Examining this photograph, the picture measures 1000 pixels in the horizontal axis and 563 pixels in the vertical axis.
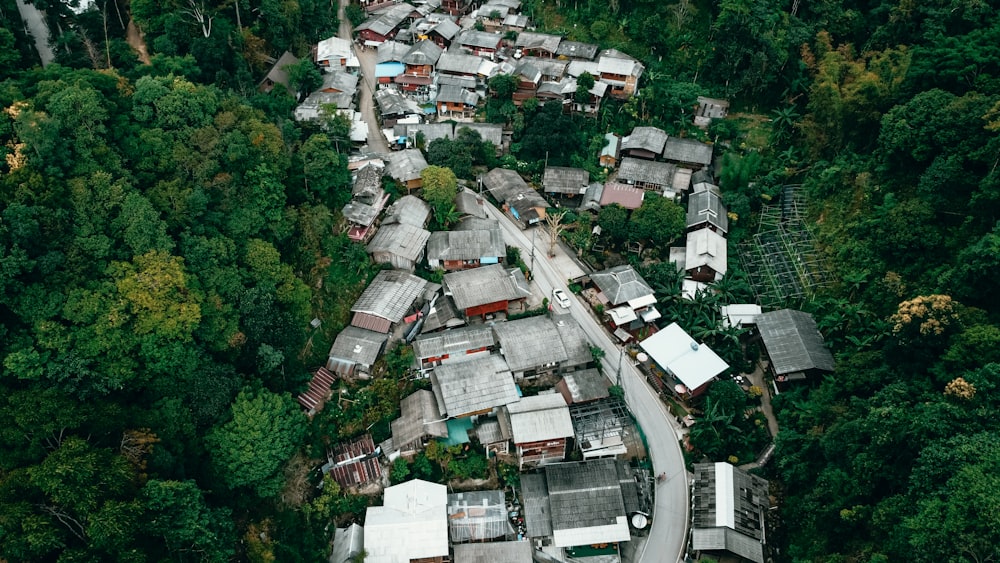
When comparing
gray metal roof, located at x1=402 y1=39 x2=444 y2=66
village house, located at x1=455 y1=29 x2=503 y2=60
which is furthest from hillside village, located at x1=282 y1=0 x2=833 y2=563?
village house, located at x1=455 y1=29 x2=503 y2=60

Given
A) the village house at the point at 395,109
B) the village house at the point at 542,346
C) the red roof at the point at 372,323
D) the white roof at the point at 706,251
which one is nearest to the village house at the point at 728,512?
the village house at the point at 542,346

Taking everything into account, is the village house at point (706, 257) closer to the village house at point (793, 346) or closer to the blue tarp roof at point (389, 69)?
the village house at point (793, 346)

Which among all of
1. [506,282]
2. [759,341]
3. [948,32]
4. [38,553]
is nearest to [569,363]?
[506,282]

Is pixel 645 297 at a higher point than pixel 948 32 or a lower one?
lower

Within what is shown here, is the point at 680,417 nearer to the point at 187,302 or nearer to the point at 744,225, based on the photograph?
the point at 744,225

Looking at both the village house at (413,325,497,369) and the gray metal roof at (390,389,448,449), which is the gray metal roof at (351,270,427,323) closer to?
the village house at (413,325,497,369)

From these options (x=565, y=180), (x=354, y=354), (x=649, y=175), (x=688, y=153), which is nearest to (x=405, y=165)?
(x=565, y=180)

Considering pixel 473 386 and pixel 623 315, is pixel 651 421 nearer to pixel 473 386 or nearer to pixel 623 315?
pixel 623 315
